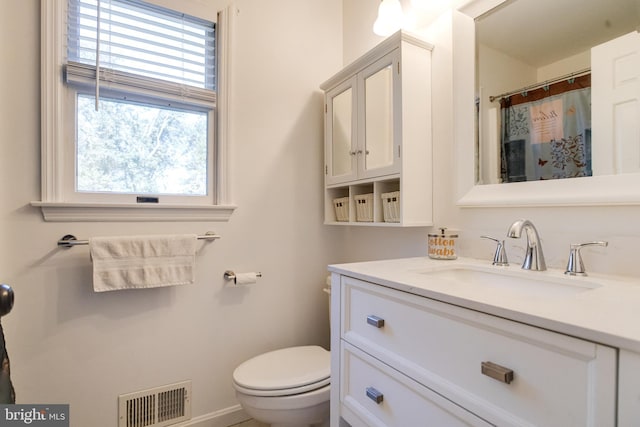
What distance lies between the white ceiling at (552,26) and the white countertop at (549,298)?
702mm

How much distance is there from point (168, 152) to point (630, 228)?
1737mm

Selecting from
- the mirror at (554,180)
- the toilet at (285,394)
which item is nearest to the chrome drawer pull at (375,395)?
the toilet at (285,394)

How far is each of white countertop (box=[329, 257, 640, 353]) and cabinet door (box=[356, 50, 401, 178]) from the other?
0.52 meters

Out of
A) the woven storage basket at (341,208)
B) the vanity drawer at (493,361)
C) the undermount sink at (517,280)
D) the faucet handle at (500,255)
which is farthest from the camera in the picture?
the woven storage basket at (341,208)

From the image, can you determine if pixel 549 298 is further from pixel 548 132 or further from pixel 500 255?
pixel 548 132

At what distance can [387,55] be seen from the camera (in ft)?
4.48

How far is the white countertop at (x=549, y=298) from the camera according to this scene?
47cm

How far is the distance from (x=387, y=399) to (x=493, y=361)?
35 cm

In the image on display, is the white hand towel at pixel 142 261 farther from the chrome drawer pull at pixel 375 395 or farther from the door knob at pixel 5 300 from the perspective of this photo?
the chrome drawer pull at pixel 375 395

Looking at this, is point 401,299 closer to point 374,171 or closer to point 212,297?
point 374,171

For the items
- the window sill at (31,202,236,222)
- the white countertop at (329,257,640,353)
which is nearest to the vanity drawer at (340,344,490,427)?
the white countertop at (329,257,640,353)

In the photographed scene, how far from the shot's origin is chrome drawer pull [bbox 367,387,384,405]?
857mm

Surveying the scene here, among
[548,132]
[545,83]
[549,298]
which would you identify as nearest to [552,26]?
[545,83]

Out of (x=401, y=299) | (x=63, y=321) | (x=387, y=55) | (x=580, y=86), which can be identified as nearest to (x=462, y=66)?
(x=387, y=55)
